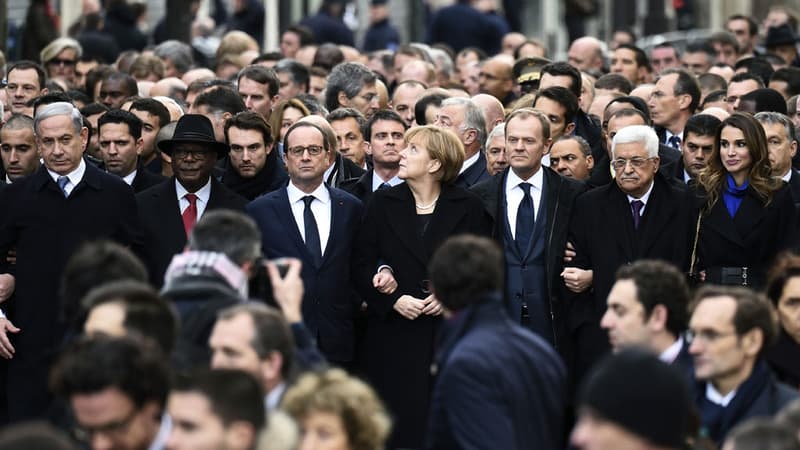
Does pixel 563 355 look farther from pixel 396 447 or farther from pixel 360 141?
pixel 360 141

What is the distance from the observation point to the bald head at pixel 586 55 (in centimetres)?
2125

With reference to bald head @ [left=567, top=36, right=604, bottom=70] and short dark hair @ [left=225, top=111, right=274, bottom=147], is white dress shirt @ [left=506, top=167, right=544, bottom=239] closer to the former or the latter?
short dark hair @ [left=225, top=111, right=274, bottom=147]

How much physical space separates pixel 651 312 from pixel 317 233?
4.17 metres

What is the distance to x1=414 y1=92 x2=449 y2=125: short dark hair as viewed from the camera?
51.5 feet

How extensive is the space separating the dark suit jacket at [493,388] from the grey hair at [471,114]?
592cm

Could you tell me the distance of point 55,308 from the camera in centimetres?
1270

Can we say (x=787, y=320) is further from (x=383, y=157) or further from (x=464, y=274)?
(x=383, y=157)

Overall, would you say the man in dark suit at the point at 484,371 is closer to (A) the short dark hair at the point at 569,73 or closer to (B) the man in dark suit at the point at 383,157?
(B) the man in dark suit at the point at 383,157

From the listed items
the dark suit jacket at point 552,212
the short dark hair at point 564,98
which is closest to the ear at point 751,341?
the dark suit jacket at point 552,212

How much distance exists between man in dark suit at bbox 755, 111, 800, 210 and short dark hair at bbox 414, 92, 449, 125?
8.98 feet

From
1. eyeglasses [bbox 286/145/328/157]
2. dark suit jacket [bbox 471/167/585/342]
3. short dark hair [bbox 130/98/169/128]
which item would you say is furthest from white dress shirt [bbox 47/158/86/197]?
dark suit jacket [bbox 471/167/585/342]

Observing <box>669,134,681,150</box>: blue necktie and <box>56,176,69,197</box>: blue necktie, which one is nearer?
<box>56,176,69,197</box>: blue necktie

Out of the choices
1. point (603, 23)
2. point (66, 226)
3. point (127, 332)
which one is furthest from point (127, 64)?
point (603, 23)

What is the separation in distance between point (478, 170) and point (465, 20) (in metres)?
12.2
